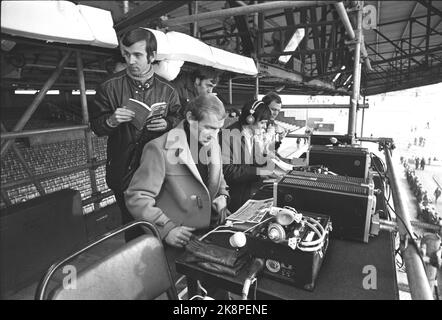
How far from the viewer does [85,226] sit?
9.34 ft

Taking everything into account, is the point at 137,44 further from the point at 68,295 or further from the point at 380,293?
the point at 380,293

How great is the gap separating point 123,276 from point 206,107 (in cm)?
106

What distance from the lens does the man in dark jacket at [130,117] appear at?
7.21 ft

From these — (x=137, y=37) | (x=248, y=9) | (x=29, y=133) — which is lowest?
(x=29, y=133)

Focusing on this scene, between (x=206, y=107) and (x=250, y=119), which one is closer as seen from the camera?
(x=206, y=107)

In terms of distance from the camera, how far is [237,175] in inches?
105

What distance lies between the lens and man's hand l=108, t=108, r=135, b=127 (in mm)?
2111

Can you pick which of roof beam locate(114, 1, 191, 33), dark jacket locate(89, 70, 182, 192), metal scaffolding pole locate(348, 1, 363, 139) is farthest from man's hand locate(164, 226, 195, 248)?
metal scaffolding pole locate(348, 1, 363, 139)

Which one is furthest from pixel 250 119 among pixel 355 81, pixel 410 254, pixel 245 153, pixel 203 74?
pixel 410 254

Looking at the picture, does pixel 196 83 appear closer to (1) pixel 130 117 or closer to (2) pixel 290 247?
(1) pixel 130 117

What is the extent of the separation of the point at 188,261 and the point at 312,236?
58cm

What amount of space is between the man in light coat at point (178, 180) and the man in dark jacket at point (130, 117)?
1.72 ft

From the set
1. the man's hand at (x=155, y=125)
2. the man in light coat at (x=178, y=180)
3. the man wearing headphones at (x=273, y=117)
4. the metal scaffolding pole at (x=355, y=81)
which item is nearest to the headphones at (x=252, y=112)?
the man wearing headphones at (x=273, y=117)
